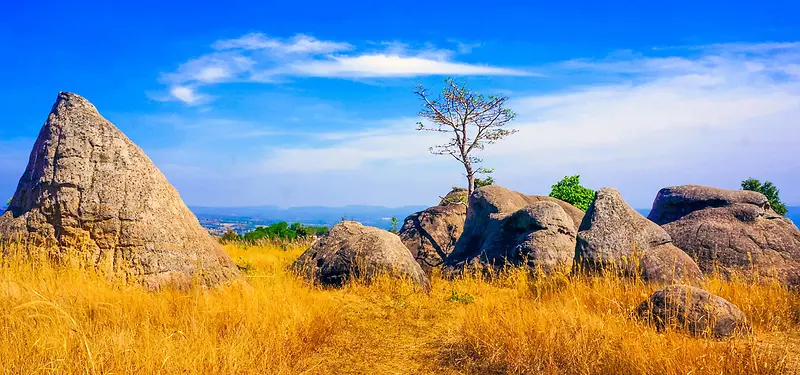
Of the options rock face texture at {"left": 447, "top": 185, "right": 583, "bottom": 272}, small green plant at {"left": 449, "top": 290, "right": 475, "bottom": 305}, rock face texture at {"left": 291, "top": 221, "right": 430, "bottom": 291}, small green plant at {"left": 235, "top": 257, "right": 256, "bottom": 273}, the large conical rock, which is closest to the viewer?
the large conical rock

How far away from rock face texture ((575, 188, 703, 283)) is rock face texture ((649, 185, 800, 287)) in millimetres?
1498

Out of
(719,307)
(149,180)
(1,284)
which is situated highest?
(149,180)

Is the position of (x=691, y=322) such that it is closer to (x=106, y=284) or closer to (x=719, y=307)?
(x=719, y=307)

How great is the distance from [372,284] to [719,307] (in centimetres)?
613

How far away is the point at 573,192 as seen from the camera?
2491cm

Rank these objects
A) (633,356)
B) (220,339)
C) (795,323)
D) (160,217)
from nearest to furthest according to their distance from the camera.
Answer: (633,356)
(220,339)
(795,323)
(160,217)

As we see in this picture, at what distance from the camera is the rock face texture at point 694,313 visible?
20.6 feet

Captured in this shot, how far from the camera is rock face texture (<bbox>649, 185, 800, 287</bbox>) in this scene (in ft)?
35.4

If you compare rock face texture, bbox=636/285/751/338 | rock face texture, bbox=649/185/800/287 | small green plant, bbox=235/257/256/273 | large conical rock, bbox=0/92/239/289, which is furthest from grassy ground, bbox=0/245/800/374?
small green plant, bbox=235/257/256/273

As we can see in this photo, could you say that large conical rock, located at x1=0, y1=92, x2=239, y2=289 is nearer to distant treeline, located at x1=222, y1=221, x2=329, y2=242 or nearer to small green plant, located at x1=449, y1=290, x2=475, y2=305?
small green plant, located at x1=449, y1=290, x2=475, y2=305

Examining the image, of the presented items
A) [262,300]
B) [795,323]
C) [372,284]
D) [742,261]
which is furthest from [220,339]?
[742,261]

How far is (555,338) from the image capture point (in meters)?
5.85

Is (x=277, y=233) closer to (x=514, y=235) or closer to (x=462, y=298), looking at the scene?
(x=514, y=235)

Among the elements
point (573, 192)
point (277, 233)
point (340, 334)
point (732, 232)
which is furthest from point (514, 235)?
point (277, 233)
